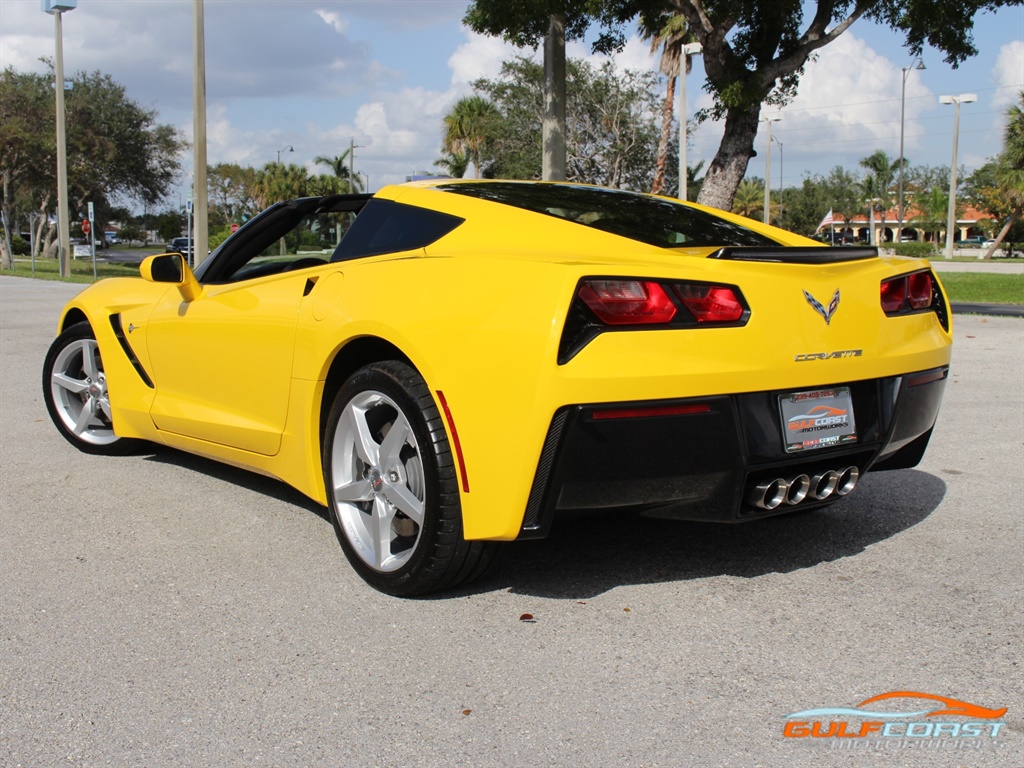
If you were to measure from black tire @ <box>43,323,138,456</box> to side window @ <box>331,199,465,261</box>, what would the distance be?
217 cm

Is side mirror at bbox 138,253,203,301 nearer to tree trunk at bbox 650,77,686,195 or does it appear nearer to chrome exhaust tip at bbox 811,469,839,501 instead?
chrome exhaust tip at bbox 811,469,839,501

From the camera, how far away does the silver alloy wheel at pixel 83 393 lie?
18.2 feet

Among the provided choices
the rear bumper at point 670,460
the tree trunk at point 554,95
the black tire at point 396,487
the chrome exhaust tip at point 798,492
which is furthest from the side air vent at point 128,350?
the tree trunk at point 554,95

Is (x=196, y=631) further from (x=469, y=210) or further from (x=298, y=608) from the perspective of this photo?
(x=469, y=210)

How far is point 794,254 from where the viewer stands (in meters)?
3.35

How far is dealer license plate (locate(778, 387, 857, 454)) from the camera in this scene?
3.19 metres

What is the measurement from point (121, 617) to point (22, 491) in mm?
1940

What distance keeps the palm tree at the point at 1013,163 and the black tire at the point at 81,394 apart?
55.7 m

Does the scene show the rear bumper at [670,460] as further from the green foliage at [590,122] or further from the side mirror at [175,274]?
the green foliage at [590,122]

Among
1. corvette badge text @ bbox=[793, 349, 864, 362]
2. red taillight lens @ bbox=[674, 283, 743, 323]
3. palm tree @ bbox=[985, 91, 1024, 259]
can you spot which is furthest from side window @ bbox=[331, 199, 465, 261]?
palm tree @ bbox=[985, 91, 1024, 259]

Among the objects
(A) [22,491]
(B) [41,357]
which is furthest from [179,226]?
(A) [22,491]

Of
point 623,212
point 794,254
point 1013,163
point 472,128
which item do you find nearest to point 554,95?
point 623,212

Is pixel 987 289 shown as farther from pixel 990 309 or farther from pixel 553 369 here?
pixel 553 369

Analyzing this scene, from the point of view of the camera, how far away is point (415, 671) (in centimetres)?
287
